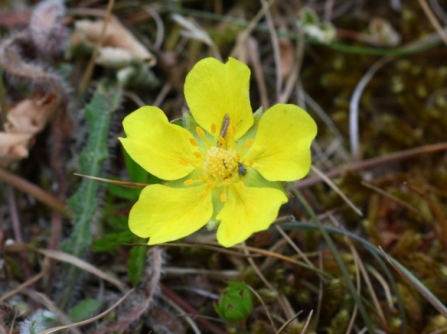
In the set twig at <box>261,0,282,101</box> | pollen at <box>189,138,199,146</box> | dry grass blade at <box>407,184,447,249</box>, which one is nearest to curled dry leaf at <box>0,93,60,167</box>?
pollen at <box>189,138,199,146</box>

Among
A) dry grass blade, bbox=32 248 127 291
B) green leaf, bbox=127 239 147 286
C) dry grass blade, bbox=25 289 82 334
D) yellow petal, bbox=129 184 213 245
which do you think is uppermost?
yellow petal, bbox=129 184 213 245

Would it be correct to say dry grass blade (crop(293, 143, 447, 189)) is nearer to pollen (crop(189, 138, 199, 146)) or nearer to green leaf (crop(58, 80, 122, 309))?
pollen (crop(189, 138, 199, 146))

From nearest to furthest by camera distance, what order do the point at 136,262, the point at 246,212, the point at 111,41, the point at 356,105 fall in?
the point at 246,212 → the point at 136,262 → the point at 111,41 → the point at 356,105

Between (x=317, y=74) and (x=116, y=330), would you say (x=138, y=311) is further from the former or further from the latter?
(x=317, y=74)

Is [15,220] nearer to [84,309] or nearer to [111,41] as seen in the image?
[84,309]

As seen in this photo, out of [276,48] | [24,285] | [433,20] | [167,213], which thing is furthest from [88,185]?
[433,20]

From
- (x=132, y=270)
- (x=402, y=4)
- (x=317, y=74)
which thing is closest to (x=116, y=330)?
(x=132, y=270)
